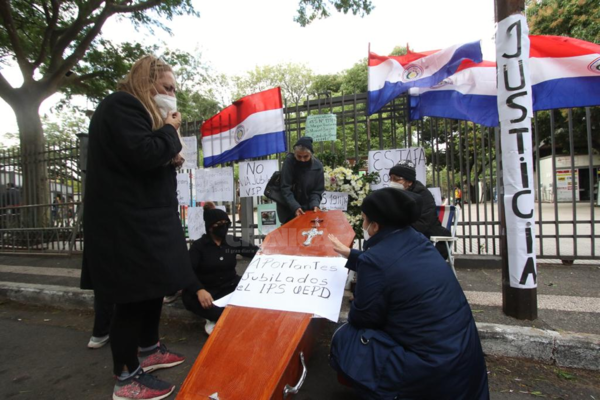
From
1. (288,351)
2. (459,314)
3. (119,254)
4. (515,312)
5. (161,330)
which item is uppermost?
(119,254)

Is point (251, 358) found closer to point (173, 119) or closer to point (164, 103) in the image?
point (173, 119)

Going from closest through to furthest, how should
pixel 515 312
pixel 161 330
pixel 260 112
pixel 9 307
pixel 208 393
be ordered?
pixel 208 393
pixel 515 312
pixel 161 330
pixel 9 307
pixel 260 112

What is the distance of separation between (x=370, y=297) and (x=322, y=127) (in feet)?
11.8

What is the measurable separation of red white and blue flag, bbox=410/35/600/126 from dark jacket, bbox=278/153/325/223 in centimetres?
204

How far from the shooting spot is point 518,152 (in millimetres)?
2838

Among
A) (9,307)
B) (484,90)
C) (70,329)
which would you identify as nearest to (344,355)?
(70,329)

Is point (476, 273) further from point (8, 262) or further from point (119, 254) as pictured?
point (8, 262)

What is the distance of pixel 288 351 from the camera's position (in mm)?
1771

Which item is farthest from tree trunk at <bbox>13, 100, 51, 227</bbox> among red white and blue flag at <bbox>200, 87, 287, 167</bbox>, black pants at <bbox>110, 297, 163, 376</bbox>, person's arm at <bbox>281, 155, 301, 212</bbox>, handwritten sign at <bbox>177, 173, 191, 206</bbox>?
black pants at <bbox>110, 297, 163, 376</bbox>

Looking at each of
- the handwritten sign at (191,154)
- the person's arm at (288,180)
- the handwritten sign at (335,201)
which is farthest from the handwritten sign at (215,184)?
the handwritten sign at (335,201)

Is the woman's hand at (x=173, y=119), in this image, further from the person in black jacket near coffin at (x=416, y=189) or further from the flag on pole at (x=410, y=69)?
Result: the flag on pole at (x=410, y=69)

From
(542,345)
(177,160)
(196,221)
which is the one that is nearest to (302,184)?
(177,160)

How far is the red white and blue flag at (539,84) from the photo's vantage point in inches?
162

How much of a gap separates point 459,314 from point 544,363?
144cm
